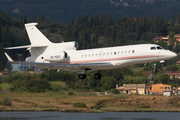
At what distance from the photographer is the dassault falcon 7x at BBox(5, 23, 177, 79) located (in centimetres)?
4391

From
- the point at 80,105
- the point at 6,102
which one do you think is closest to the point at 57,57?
the point at 80,105

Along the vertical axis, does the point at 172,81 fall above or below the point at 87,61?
below

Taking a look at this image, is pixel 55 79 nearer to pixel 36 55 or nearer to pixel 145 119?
pixel 145 119

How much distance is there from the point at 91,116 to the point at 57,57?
28.5m

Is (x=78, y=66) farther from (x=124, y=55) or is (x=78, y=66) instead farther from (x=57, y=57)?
(x=124, y=55)

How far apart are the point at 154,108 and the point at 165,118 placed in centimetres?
1126

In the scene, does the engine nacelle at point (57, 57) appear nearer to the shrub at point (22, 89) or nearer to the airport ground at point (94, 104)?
the airport ground at point (94, 104)

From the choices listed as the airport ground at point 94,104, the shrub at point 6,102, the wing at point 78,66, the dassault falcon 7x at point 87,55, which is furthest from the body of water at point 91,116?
the wing at point 78,66

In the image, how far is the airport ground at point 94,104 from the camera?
79.4m

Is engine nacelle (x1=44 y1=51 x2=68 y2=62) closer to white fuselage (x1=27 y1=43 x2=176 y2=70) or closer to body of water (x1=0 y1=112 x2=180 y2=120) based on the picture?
white fuselage (x1=27 y1=43 x2=176 y2=70)

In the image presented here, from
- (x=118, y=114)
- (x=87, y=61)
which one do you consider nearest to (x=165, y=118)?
(x=118, y=114)

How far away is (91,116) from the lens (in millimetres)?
73875

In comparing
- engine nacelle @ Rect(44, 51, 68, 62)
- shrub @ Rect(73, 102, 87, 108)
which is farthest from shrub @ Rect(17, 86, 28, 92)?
engine nacelle @ Rect(44, 51, 68, 62)

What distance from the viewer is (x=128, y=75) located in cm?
13875
